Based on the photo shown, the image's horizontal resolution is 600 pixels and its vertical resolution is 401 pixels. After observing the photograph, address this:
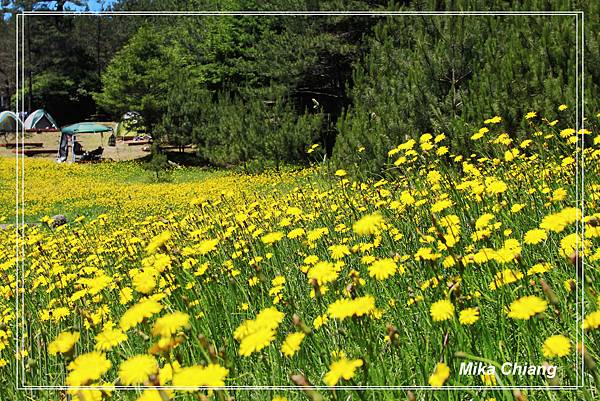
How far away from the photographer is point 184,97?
17.8ft

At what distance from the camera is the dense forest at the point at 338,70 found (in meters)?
3.29

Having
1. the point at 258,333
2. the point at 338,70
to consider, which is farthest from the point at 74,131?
the point at 258,333

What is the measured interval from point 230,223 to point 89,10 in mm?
1467

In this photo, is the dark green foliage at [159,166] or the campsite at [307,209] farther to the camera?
the dark green foliage at [159,166]

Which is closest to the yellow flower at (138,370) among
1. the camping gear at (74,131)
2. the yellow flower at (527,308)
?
the yellow flower at (527,308)

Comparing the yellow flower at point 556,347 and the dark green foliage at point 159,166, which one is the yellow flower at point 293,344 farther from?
the dark green foliage at point 159,166

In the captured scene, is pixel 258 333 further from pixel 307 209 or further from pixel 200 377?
pixel 307 209

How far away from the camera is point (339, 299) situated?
1.82m

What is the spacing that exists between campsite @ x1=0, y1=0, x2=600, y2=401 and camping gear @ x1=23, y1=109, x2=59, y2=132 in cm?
2

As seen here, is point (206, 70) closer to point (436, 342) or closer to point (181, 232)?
point (181, 232)

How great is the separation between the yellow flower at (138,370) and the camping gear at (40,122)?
7.13ft

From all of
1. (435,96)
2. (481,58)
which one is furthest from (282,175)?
(481,58)

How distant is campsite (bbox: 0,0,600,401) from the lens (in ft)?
4.26

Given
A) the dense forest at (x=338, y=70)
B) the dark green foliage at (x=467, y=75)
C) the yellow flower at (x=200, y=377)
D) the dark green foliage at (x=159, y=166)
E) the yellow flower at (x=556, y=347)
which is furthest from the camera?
the dark green foliage at (x=159, y=166)
